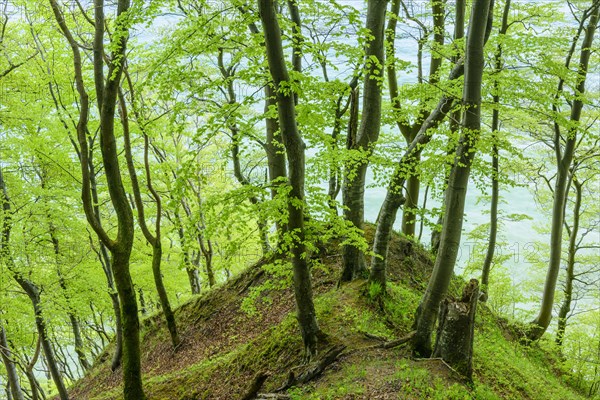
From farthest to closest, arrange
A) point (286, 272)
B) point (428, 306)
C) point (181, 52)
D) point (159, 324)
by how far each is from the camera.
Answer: point (159, 324), point (286, 272), point (428, 306), point (181, 52)

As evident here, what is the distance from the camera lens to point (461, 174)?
18.4ft

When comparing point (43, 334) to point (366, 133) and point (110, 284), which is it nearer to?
point (110, 284)

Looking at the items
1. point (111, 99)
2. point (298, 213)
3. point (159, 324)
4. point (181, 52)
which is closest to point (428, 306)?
point (298, 213)

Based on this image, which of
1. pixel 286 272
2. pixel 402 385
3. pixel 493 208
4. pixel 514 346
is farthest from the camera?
pixel 493 208

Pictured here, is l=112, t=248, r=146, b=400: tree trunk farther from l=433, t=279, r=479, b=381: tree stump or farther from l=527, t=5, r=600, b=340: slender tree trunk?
l=527, t=5, r=600, b=340: slender tree trunk

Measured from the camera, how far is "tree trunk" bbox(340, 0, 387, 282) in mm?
6946

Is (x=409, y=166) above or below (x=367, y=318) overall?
above

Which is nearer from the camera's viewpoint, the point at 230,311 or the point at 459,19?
the point at 459,19

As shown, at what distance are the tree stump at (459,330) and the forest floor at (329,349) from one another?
0.16 m

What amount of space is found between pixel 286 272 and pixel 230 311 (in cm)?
518

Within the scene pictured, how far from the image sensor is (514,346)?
434 inches

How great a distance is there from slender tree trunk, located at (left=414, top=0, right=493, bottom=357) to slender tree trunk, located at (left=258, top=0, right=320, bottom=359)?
1581 millimetres

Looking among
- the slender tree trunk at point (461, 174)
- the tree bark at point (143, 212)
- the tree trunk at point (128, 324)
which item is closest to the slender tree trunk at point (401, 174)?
the slender tree trunk at point (461, 174)

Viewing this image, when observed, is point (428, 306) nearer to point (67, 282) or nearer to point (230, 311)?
point (230, 311)
